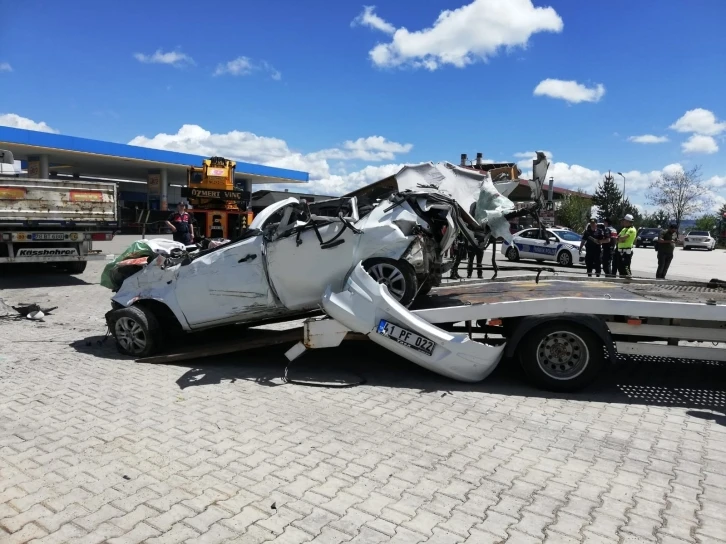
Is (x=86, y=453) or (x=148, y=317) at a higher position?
(x=148, y=317)

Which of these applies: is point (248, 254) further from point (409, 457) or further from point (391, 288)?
point (409, 457)

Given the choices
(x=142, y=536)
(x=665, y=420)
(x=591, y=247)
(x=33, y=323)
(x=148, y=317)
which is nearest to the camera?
(x=142, y=536)

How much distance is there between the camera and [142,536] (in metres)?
2.77

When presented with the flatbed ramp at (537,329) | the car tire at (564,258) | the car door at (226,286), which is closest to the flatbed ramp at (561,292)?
the flatbed ramp at (537,329)

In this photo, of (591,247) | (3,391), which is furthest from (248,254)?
(591,247)

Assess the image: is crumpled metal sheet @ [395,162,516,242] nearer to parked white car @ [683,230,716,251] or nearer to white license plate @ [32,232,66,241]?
white license plate @ [32,232,66,241]

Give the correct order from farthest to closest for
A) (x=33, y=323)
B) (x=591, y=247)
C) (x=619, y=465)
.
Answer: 1. (x=591, y=247)
2. (x=33, y=323)
3. (x=619, y=465)

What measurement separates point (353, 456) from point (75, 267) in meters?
12.3

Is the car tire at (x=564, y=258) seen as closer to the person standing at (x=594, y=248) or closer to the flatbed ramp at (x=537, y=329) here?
the person standing at (x=594, y=248)

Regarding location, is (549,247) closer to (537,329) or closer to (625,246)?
(625,246)

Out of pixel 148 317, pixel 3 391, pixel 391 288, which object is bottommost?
pixel 3 391

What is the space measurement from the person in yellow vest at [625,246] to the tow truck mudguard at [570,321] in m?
8.08

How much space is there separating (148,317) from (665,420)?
17.0ft

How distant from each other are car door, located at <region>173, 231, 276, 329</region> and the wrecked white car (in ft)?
0.04
